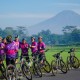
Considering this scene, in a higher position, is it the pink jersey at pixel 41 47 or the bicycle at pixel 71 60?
the pink jersey at pixel 41 47

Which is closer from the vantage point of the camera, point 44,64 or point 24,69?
point 24,69

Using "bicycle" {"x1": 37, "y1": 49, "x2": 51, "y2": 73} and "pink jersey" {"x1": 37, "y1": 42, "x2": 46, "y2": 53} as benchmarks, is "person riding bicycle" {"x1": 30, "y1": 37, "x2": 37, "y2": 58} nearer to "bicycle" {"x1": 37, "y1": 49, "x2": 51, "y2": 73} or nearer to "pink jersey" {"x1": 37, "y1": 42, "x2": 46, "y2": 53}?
"pink jersey" {"x1": 37, "y1": 42, "x2": 46, "y2": 53}

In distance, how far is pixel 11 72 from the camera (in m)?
11.3

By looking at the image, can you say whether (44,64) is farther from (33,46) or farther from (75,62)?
(75,62)

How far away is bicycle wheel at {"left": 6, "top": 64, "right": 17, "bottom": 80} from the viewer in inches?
444

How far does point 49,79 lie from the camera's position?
12.9m

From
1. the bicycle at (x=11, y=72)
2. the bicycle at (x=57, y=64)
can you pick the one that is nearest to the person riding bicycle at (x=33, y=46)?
the bicycle at (x=57, y=64)

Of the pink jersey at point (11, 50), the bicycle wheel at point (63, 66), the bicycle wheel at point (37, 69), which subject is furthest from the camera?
the bicycle wheel at point (63, 66)

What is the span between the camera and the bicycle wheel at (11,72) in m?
11.3

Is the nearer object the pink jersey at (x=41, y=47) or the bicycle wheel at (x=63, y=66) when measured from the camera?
the bicycle wheel at (x=63, y=66)

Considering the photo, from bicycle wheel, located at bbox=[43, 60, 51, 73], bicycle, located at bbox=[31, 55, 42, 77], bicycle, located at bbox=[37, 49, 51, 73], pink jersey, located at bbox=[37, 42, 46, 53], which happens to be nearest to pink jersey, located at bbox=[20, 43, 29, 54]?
bicycle, located at bbox=[37, 49, 51, 73]

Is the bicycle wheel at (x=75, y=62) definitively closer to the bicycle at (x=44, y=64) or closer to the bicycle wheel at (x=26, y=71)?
the bicycle at (x=44, y=64)

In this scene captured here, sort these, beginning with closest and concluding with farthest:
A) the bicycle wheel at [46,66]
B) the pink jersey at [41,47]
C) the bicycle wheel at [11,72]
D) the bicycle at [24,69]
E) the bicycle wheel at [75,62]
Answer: the bicycle wheel at [11,72] < the bicycle at [24,69] < the bicycle wheel at [46,66] < the pink jersey at [41,47] < the bicycle wheel at [75,62]

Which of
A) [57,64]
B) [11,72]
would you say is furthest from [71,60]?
[11,72]
